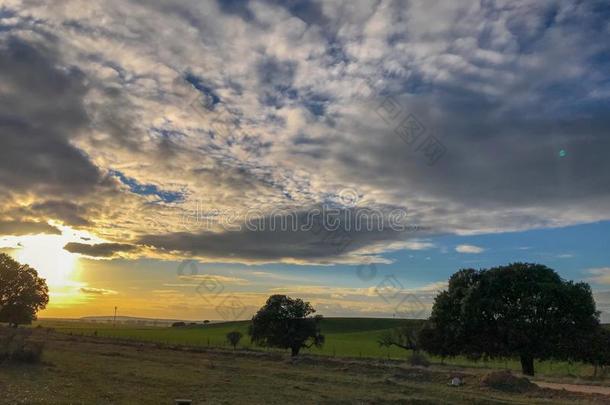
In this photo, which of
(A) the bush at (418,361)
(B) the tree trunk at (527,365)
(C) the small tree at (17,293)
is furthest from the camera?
(C) the small tree at (17,293)

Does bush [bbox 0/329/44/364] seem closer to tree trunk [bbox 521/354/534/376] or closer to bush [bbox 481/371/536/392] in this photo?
bush [bbox 481/371/536/392]

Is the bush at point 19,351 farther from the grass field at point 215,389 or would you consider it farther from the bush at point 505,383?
the bush at point 505,383

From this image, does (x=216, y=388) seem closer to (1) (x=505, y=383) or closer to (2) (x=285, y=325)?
(1) (x=505, y=383)

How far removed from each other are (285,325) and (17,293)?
267 ft

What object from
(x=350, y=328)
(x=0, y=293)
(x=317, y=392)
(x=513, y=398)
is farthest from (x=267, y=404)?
(x=350, y=328)

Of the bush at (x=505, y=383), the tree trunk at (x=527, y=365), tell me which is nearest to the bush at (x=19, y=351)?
the bush at (x=505, y=383)

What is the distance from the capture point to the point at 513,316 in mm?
54312

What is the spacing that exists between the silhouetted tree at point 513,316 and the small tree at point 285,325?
60.6 ft

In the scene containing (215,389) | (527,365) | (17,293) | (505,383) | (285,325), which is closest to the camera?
(215,389)

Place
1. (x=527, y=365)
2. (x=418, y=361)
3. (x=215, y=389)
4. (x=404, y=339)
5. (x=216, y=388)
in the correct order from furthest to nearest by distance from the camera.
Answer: (x=404, y=339), (x=418, y=361), (x=527, y=365), (x=216, y=388), (x=215, y=389)

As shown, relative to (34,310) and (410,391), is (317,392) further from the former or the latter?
(34,310)

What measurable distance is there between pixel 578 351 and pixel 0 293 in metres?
120

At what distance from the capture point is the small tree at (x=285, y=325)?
70.6 meters

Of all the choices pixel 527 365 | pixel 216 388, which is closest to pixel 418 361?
pixel 527 365
